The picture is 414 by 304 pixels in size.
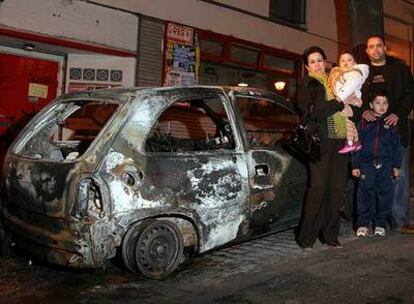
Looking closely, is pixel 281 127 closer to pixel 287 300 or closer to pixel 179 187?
pixel 179 187

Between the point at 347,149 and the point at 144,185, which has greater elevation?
the point at 347,149

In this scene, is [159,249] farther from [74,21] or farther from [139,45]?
[139,45]

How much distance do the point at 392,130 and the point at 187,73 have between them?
16.6ft

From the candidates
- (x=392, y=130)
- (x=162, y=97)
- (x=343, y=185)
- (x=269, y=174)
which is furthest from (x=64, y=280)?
(x=392, y=130)

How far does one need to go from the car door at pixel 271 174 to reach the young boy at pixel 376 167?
861mm

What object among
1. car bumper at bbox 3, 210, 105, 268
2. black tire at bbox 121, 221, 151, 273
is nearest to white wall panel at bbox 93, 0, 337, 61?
car bumper at bbox 3, 210, 105, 268

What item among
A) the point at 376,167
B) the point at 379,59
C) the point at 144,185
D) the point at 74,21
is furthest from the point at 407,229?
the point at 74,21

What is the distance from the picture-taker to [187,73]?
10.4 meters

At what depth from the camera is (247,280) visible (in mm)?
4680

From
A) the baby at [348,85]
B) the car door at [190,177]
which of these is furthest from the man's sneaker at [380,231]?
the car door at [190,177]

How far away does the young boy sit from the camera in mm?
6145

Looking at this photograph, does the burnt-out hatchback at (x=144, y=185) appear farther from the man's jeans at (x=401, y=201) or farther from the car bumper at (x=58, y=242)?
the man's jeans at (x=401, y=201)

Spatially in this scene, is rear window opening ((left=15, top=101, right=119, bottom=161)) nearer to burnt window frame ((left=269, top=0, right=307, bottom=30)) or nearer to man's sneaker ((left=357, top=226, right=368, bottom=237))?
man's sneaker ((left=357, top=226, right=368, bottom=237))

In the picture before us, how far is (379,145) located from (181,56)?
5158mm
